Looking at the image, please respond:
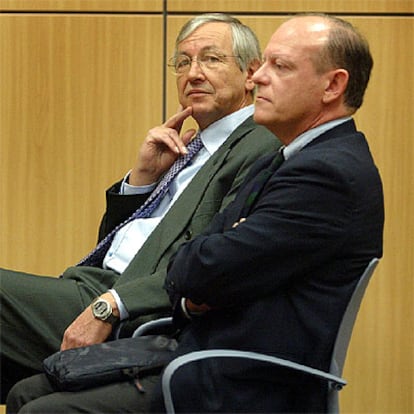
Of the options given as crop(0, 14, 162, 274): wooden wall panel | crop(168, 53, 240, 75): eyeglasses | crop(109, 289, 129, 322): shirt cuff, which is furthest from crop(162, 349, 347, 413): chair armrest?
crop(0, 14, 162, 274): wooden wall panel

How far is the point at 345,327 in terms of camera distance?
85.4 inches

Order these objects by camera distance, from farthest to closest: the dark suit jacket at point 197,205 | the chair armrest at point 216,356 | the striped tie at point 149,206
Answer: the striped tie at point 149,206
the dark suit jacket at point 197,205
the chair armrest at point 216,356

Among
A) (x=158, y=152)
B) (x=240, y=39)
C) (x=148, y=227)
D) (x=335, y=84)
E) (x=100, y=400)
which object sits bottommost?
(x=100, y=400)

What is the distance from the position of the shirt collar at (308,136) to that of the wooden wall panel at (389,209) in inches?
58.1

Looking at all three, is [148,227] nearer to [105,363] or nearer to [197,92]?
[197,92]

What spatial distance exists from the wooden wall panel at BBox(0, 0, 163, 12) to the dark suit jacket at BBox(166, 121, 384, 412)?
5.96 feet

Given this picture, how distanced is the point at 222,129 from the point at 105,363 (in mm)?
938

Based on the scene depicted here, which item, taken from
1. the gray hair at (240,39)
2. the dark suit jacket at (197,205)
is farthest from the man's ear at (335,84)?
the gray hair at (240,39)

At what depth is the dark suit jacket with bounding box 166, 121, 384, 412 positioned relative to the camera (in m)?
2.15

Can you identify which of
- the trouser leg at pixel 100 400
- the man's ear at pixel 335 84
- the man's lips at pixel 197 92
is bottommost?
the trouser leg at pixel 100 400

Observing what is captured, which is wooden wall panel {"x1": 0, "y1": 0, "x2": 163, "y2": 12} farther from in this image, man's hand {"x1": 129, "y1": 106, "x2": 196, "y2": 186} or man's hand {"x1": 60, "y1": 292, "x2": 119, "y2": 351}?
man's hand {"x1": 60, "y1": 292, "x2": 119, "y2": 351}

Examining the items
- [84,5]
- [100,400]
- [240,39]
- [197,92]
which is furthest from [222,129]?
[84,5]

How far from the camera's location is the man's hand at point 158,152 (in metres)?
3.03

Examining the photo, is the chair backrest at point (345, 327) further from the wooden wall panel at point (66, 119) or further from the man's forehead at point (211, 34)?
the wooden wall panel at point (66, 119)
